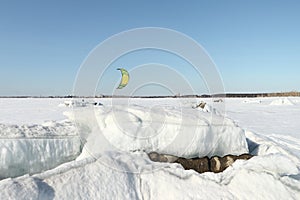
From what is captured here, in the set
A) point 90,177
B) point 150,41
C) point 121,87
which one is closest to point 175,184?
point 90,177

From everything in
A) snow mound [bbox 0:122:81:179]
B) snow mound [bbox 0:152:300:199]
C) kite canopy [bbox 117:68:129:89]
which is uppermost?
kite canopy [bbox 117:68:129:89]

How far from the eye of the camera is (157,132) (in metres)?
2.59

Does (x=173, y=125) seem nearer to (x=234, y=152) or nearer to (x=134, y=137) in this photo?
(x=134, y=137)

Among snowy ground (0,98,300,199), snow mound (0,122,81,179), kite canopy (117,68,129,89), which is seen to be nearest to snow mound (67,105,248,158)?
snowy ground (0,98,300,199)

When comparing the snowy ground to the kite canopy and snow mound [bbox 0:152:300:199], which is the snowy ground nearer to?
snow mound [bbox 0:152:300:199]

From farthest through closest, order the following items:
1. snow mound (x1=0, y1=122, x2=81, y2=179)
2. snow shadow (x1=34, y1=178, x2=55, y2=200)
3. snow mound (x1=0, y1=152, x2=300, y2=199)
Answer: snow mound (x1=0, y1=122, x2=81, y2=179)
snow mound (x1=0, y1=152, x2=300, y2=199)
snow shadow (x1=34, y1=178, x2=55, y2=200)

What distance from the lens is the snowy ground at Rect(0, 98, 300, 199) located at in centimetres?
190

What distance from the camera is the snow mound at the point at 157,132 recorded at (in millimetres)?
2547

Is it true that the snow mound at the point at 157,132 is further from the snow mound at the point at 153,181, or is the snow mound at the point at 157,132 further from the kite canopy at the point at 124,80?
the kite canopy at the point at 124,80

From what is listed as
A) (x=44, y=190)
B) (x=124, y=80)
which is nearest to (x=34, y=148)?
(x=44, y=190)

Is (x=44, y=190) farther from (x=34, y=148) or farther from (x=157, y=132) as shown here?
(x=157, y=132)

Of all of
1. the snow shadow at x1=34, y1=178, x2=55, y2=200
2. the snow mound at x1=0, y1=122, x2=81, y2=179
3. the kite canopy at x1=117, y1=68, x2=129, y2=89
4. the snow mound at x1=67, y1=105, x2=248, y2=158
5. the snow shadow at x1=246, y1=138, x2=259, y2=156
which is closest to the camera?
the snow shadow at x1=34, y1=178, x2=55, y2=200

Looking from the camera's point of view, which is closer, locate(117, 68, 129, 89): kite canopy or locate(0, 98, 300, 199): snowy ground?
locate(0, 98, 300, 199): snowy ground

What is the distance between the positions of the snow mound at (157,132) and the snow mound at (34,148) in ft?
0.64
